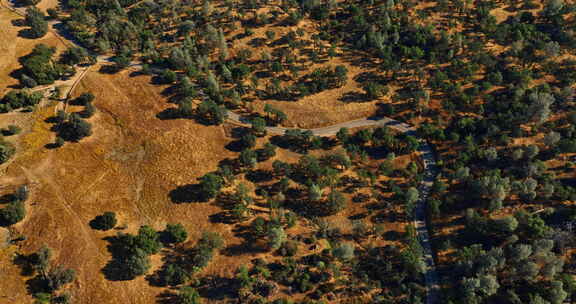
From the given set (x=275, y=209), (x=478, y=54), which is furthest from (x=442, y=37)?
(x=275, y=209)

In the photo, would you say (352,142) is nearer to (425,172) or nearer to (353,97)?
(353,97)

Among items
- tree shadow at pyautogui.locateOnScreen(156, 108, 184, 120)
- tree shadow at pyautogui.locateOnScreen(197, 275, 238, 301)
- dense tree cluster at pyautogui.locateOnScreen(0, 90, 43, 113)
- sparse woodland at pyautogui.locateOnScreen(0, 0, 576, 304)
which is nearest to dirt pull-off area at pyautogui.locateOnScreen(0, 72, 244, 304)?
tree shadow at pyautogui.locateOnScreen(156, 108, 184, 120)

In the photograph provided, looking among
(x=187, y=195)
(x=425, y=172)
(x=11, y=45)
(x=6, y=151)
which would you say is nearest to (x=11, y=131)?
(x=6, y=151)

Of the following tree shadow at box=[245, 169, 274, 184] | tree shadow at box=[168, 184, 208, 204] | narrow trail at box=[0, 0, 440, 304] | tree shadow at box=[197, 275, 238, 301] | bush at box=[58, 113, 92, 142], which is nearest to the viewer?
tree shadow at box=[197, 275, 238, 301]

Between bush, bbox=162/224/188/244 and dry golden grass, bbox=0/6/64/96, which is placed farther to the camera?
dry golden grass, bbox=0/6/64/96

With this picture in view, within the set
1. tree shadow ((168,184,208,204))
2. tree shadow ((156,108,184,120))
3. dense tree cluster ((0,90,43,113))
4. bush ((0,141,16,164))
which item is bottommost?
tree shadow ((168,184,208,204))

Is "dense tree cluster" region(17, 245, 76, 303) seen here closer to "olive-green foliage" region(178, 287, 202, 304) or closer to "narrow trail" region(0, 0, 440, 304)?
"narrow trail" region(0, 0, 440, 304)

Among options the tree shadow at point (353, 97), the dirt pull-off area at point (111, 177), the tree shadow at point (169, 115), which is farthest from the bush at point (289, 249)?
the tree shadow at point (353, 97)
